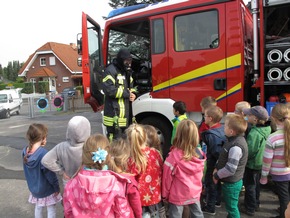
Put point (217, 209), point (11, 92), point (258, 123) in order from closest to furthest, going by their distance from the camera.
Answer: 1. point (258, 123)
2. point (217, 209)
3. point (11, 92)

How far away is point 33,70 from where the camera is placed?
42656 mm

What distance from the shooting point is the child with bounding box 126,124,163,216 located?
101 inches

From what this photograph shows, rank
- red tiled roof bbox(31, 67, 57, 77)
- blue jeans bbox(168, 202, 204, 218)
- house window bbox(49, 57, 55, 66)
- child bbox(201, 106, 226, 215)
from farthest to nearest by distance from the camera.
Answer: house window bbox(49, 57, 55, 66) → red tiled roof bbox(31, 67, 57, 77) → child bbox(201, 106, 226, 215) → blue jeans bbox(168, 202, 204, 218)

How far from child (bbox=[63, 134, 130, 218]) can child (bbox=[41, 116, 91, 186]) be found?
0.45 metres

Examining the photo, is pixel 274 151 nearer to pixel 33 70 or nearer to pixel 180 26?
pixel 180 26

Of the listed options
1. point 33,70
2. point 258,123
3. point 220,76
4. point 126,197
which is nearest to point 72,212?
point 126,197

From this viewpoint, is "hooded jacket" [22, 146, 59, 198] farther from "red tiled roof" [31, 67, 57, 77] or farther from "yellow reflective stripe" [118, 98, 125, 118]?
"red tiled roof" [31, 67, 57, 77]

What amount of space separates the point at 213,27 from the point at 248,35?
68 cm

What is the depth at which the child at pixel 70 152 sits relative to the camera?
2652mm

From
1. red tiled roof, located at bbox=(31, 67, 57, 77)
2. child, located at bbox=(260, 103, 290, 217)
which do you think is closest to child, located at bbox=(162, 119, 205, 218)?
child, located at bbox=(260, 103, 290, 217)

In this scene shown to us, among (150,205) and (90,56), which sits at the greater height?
(90,56)

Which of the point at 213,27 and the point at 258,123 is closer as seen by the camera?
the point at 258,123

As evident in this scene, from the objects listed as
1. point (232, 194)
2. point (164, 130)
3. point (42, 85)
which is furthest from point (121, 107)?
point (42, 85)

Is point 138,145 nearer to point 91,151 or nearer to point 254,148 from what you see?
point 91,151
